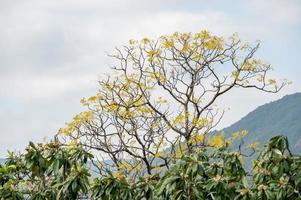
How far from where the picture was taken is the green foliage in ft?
22.2

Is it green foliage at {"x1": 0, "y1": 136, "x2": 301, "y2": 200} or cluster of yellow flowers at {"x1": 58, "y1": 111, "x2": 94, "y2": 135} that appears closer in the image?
green foliage at {"x1": 0, "y1": 136, "x2": 301, "y2": 200}

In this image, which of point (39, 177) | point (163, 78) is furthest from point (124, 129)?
point (39, 177)

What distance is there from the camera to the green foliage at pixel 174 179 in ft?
22.2

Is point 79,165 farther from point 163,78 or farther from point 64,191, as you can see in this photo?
point 163,78

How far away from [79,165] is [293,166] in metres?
2.88

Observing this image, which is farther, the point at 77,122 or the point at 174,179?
the point at 77,122

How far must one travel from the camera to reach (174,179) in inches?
269

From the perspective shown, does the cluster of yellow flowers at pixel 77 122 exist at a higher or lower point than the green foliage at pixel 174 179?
higher

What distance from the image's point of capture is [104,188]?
7.16 m

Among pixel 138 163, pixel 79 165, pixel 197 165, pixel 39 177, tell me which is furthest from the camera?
pixel 138 163

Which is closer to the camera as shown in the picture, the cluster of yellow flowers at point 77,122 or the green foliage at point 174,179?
the green foliage at point 174,179

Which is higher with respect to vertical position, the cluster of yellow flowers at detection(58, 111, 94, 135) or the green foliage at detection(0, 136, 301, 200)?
the cluster of yellow flowers at detection(58, 111, 94, 135)

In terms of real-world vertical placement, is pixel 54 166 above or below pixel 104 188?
above

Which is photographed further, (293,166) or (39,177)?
(39,177)
